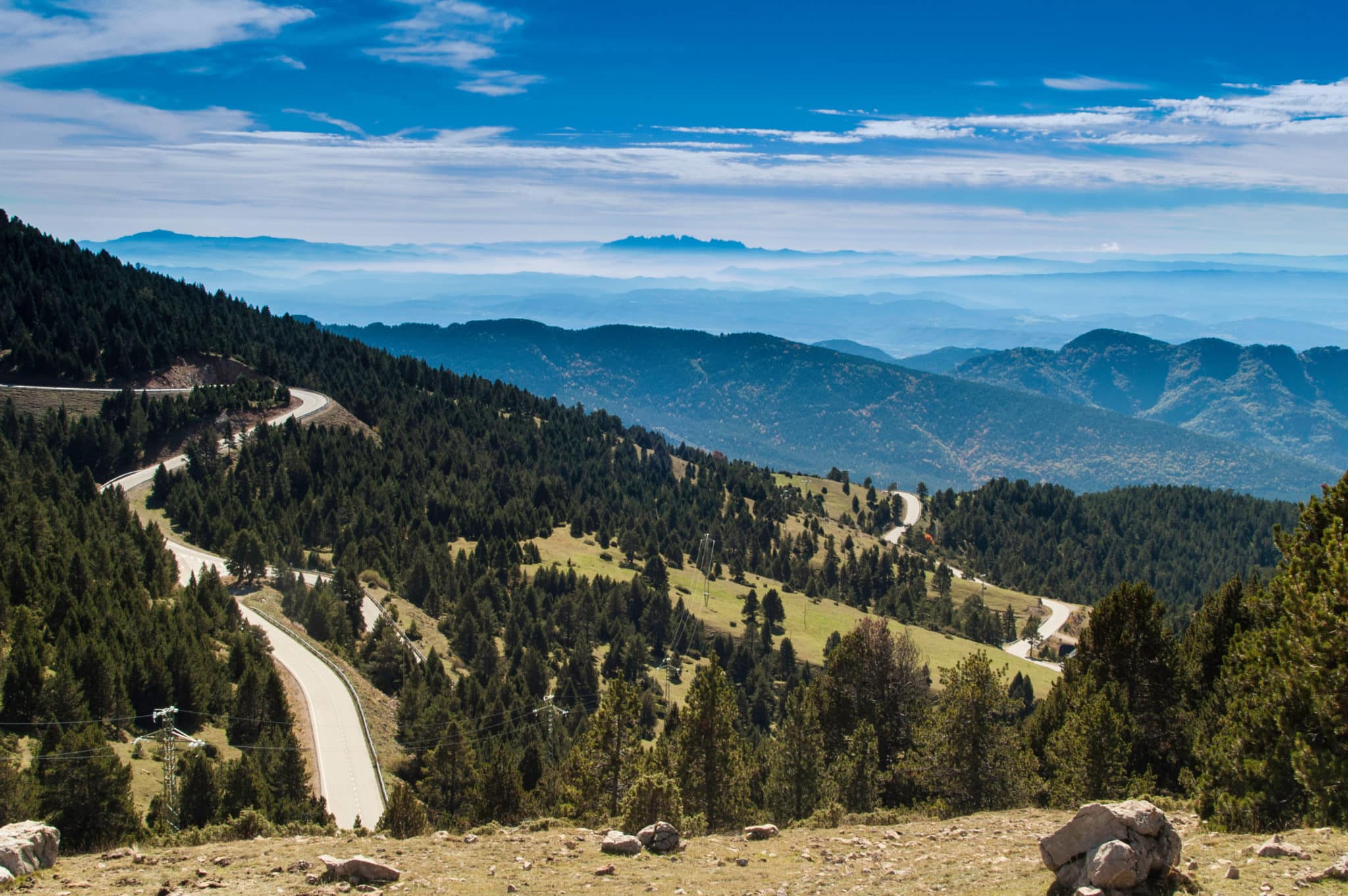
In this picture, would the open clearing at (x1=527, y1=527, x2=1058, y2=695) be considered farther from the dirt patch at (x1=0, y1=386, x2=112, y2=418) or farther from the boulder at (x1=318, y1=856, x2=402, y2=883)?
the boulder at (x1=318, y1=856, x2=402, y2=883)

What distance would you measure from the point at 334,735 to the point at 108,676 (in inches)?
619

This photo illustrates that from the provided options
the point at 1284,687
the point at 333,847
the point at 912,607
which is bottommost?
the point at 912,607

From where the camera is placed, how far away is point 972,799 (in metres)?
38.6

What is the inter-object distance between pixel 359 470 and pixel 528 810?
11483cm

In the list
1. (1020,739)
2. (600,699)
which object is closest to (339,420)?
(600,699)

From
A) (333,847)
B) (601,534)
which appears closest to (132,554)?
(333,847)

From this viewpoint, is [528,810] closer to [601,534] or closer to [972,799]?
[972,799]

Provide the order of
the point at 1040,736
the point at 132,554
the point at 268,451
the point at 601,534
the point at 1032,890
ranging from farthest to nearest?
1. the point at 601,534
2. the point at 268,451
3. the point at 132,554
4. the point at 1040,736
5. the point at 1032,890

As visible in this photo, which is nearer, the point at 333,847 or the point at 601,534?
the point at 333,847

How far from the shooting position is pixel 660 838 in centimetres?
2681

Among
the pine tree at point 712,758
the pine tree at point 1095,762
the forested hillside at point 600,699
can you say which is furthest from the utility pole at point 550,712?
the pine tree at point 1095,762

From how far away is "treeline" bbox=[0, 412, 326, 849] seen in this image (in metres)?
37.1

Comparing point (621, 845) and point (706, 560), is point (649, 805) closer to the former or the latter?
point (621, 845)

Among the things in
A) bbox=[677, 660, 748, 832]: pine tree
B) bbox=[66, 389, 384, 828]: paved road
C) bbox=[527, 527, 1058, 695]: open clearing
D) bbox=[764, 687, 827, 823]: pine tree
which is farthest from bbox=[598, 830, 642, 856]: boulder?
bbox=[527, 527, 1058, 695]: open clearing
